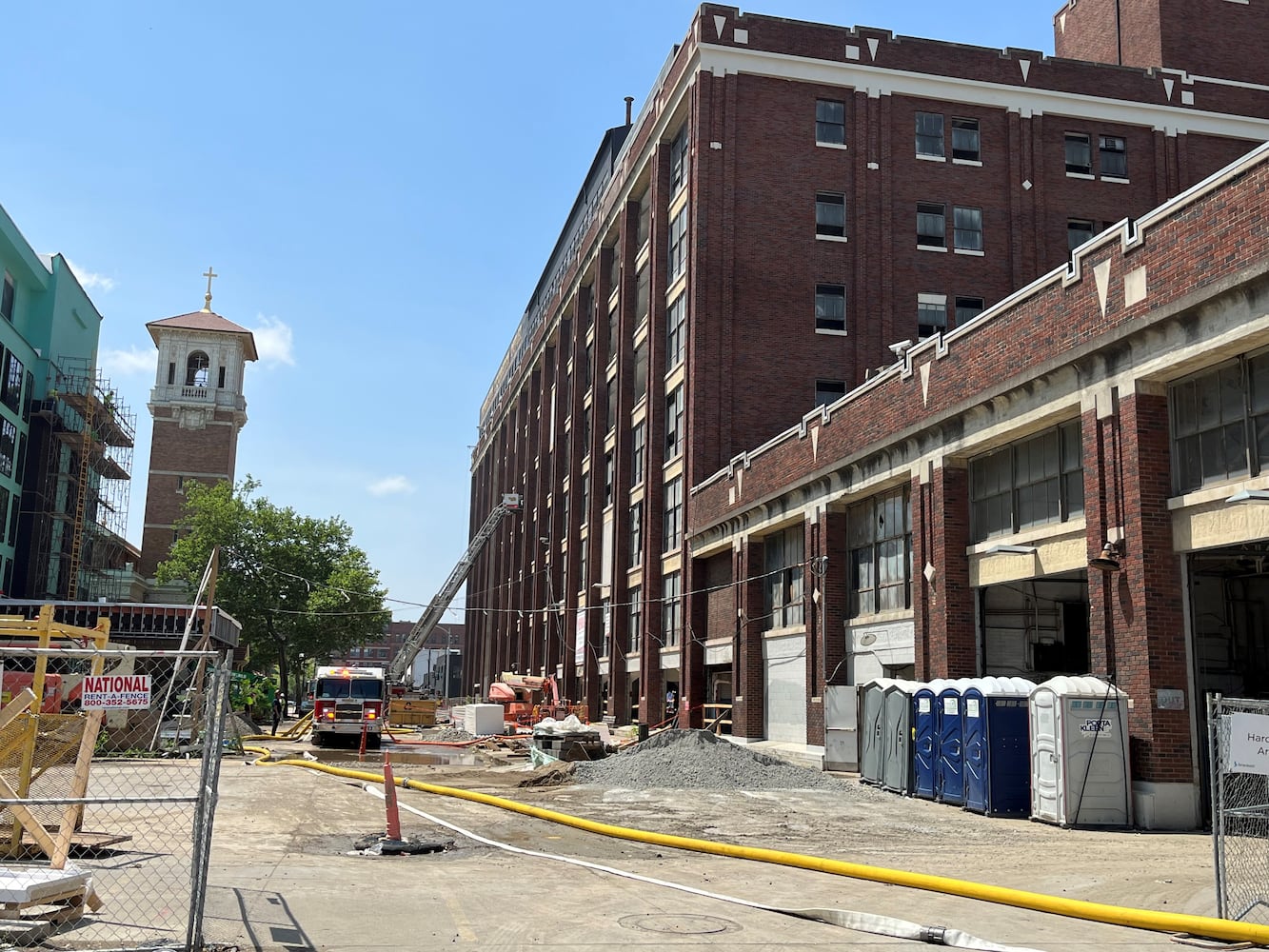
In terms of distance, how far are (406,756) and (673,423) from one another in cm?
1674

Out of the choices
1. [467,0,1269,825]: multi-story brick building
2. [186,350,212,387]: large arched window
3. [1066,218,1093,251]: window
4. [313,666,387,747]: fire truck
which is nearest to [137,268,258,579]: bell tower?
[186,350,212,387]: large arched window

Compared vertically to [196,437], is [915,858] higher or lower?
lower

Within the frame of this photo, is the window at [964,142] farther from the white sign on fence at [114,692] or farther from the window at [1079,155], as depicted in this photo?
the white sign on fence at [114,692]

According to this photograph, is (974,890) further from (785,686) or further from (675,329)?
(675,329)

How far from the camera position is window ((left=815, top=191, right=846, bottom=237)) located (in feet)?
147

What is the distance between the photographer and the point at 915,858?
14.7 metres

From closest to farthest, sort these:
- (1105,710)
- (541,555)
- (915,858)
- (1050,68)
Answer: (915,858), (1105,710), (1050,68), (541,555)

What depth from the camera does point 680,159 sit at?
156 ft

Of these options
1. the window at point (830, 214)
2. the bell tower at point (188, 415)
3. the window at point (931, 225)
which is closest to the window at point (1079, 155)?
the window at point (931, 225)

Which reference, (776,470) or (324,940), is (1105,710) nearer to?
(324,940)

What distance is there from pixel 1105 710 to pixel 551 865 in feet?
34.5

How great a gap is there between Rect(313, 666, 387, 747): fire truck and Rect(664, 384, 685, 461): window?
14076mm

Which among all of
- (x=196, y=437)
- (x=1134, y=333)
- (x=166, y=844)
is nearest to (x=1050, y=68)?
(x=1134, y=333)

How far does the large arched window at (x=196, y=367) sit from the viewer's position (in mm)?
99006
